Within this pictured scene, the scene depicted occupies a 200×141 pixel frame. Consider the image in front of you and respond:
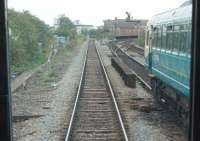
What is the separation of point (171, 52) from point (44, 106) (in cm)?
506

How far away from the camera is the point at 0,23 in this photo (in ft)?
5.65

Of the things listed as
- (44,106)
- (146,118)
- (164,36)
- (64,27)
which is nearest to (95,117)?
(146,118)

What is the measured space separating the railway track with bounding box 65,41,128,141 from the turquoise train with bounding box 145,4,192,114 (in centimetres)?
132

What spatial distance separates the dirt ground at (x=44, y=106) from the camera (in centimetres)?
945

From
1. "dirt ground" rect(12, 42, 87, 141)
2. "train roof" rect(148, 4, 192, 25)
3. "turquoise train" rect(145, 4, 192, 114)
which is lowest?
"dirt ground" rect(12, 42, 87, 141)

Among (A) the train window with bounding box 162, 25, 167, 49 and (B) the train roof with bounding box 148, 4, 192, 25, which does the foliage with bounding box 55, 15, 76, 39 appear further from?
(A) the train window with bounding box 162, 25, 167, 49

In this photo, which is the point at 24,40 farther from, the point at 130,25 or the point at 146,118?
the point at 146,118

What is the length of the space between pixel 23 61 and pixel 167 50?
491 inches

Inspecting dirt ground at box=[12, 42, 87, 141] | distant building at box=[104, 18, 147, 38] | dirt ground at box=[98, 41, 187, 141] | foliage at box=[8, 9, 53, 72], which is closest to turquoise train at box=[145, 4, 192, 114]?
dirt ground at box=[98, 41, 187, 141]

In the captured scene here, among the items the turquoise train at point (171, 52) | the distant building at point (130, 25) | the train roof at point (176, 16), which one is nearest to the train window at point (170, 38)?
the turquoise train at point (171, 52)

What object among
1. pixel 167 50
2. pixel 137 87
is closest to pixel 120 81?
pixel 137 87

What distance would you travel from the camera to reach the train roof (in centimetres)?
757

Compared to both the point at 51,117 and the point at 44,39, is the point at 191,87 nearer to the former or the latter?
the point at 51,117

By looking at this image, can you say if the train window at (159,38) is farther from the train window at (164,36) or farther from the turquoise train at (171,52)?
the train window at (164,36)
